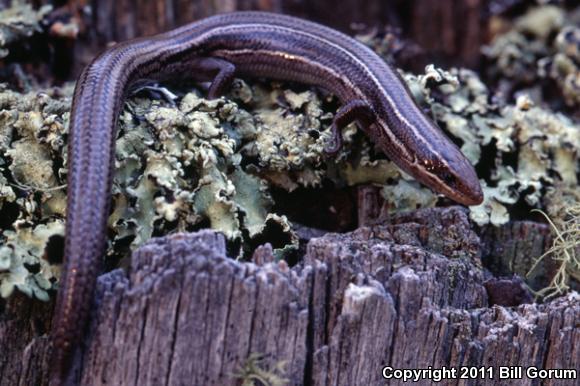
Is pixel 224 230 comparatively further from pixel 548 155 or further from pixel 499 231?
pixel 548 155

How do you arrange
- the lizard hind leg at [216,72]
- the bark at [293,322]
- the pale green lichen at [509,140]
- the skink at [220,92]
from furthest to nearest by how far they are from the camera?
the lizard hind leg at [216,72]
the pale green lichen at [509,140]
the skink at [220,92]
the bark at [293,322]

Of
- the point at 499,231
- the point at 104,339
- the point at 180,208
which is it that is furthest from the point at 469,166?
the point at 104,339

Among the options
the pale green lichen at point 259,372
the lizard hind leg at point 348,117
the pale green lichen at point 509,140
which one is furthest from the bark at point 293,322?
the pale green lichen at point 509,140

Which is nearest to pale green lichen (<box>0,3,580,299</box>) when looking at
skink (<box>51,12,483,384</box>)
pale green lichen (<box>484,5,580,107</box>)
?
skink (<box>51,12,483,384</box>)

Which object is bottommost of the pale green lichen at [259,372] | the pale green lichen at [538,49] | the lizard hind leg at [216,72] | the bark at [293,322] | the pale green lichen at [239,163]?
the pale green lichen at [259,372]

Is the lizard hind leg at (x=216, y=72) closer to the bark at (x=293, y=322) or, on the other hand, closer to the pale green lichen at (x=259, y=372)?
A: the bark at (x=293, y=322)

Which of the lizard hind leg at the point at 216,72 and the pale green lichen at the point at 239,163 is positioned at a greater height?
the lizard hind leg at the point at 216,72
